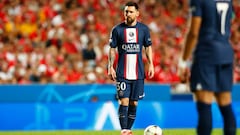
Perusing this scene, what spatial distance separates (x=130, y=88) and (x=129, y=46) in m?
0.67

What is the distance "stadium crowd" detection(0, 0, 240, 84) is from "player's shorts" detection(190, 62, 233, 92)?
1000cm

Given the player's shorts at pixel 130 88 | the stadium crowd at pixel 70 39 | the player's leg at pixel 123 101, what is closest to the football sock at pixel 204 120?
the player's leg at pixel 123 101

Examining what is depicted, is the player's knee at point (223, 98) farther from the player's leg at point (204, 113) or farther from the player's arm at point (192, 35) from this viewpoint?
the player's arm at point (192, 35)

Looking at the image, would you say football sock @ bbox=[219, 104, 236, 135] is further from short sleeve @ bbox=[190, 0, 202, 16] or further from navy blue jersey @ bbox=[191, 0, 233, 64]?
short sleeve @ bbox=[190, 0, 202, 16]

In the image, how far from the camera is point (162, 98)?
1617 cm

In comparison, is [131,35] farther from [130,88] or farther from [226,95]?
[226,95]

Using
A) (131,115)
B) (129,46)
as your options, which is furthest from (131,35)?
(131,115)

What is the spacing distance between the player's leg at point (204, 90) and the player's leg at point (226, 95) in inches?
4.3

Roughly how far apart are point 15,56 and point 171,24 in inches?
209

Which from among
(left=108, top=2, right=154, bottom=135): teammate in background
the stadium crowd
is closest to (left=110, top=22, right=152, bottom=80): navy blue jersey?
(left=108, top=2, right=154, bottom=135): teammate in background

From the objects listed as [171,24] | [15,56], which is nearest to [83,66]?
[15,56]

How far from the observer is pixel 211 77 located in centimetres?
714

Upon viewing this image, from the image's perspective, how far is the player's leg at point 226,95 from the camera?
721 cm

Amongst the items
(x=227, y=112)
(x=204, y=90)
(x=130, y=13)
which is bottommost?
(x=227, y=112)
